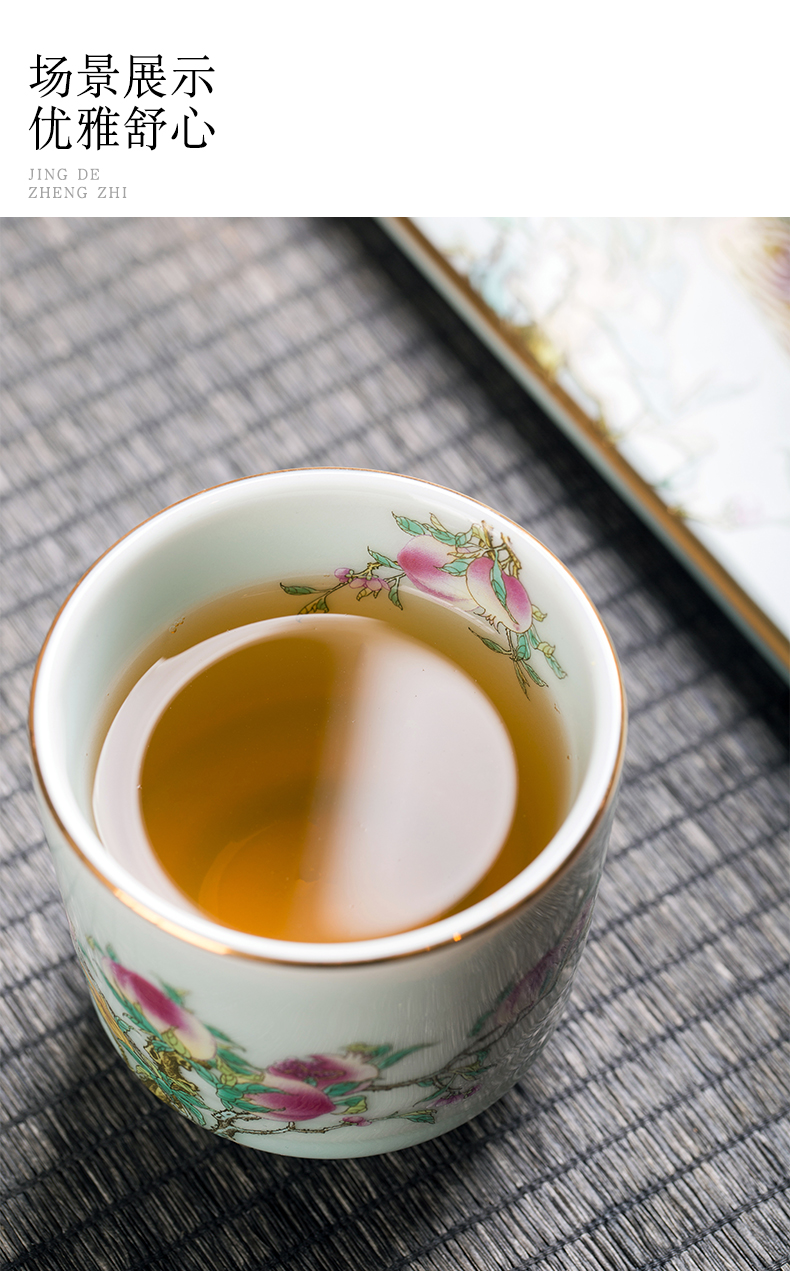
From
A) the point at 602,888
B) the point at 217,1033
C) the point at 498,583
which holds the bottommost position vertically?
the point at 602,888

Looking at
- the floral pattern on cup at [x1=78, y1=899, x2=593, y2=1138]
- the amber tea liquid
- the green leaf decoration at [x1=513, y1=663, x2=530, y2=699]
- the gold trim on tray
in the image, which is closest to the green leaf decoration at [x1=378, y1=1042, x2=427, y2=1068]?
the floral pattern on cup at [x1=78, y1=899, x2=593, y2=1138]

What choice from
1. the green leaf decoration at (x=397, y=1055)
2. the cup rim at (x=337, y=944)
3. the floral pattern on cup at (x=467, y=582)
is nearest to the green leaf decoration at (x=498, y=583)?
the floral pattern on cup at (x=467, y=582)

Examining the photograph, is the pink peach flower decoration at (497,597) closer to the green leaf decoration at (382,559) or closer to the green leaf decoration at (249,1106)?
the green leaf decoration at (382,559)

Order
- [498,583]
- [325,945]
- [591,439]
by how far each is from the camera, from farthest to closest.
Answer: [591,439], [498,583], [325,945]

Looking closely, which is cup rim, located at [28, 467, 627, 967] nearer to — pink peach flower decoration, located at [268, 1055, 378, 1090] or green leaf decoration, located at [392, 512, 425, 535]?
pink peach flower decoration, located at [268, 1055, 378, 1090]

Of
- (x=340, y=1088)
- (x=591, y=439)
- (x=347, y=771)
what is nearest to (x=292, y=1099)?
(x=340, y=1088)

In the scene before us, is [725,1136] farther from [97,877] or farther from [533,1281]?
[97,877]

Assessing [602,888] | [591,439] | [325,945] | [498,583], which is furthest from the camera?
[591,439]

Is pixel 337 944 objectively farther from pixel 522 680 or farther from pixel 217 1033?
pixel 522 680
